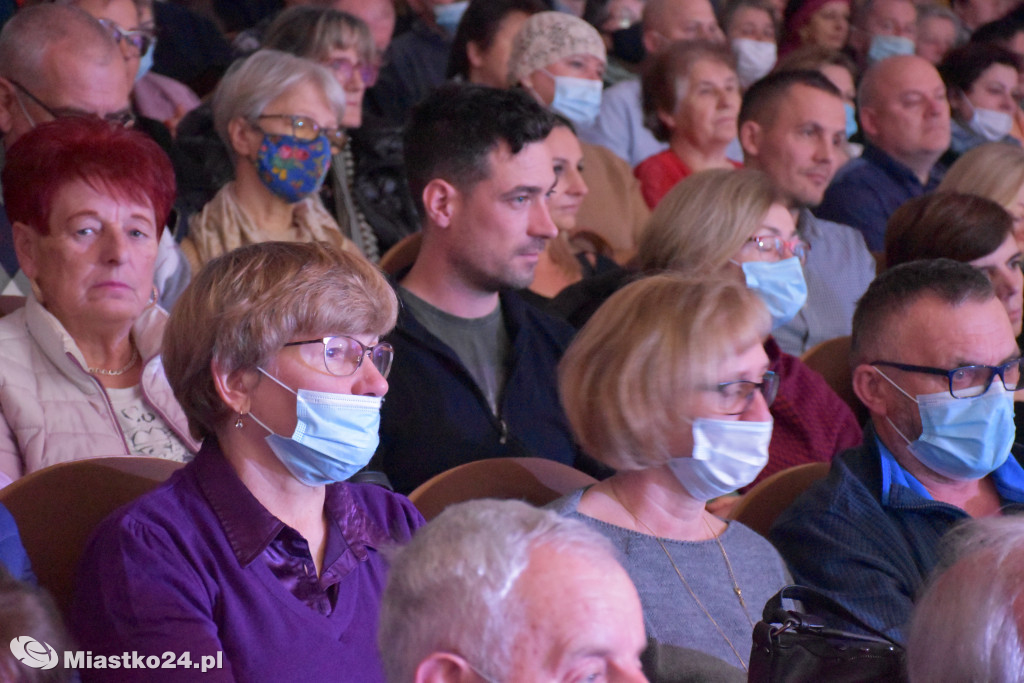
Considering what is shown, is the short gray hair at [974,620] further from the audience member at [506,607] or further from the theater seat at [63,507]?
the theater seat at [63,507]

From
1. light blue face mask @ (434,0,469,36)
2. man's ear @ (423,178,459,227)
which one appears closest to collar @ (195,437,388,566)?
man's ear @ (423,178,459,227)

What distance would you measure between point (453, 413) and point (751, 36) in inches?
182

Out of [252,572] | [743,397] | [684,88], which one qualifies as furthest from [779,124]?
[252,572]

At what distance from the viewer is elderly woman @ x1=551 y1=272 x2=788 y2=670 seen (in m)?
2.16

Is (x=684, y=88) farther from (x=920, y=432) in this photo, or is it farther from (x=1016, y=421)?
(x=920, y=432)

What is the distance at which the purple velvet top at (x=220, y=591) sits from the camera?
1.65 m

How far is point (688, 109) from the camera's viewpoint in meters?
5.00

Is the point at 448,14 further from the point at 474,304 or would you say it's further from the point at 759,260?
the point at 474,304

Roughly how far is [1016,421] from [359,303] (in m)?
1.81

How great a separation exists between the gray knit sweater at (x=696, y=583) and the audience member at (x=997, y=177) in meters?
2.14

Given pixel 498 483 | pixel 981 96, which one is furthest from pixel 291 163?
pixel 981 96

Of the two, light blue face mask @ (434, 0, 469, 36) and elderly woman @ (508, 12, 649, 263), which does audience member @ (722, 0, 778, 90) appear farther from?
elderly woman @ (508, 12, 649, 263)

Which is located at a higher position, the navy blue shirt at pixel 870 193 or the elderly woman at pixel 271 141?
the elderly woman at pixel 271 141

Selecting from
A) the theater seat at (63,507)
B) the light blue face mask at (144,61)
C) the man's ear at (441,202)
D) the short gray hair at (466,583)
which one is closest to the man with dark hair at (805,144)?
the man's ear at (441,202)
